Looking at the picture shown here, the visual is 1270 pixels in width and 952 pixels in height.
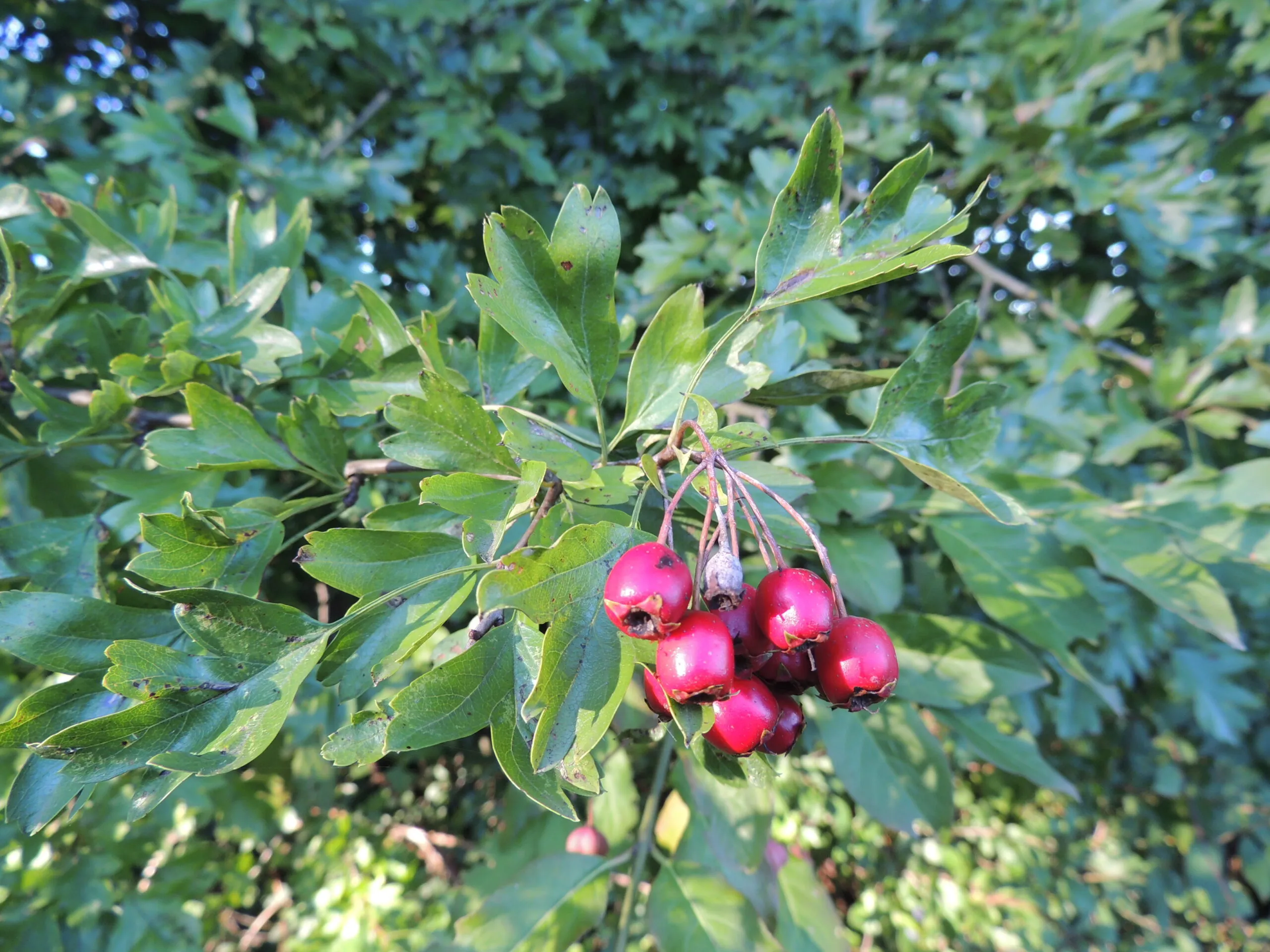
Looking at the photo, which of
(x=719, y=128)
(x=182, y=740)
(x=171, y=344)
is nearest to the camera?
(x=182, y=740)

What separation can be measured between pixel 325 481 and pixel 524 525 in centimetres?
26

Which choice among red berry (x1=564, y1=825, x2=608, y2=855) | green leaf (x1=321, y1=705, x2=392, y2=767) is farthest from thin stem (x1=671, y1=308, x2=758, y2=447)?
red berry (x1=564, y1=825, x2=608, y2=855)

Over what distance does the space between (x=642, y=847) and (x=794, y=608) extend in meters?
0.78

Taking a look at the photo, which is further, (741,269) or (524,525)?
(741,269)

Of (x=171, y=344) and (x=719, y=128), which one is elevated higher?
(x=719, y=128)

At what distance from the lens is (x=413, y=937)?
193 centimetres

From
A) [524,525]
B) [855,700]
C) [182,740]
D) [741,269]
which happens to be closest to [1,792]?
[182,740]

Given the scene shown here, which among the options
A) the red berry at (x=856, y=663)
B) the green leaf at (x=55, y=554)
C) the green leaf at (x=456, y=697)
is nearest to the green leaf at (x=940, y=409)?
the red berry at (x=856, y=663)

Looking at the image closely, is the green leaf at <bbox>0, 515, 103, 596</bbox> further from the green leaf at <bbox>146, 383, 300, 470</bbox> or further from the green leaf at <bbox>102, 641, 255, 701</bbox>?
the green leaf at <bbox>102, 641, 255, 701</bbox>

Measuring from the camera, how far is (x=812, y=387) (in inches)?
27.0

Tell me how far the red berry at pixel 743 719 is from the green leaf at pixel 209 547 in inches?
19.0

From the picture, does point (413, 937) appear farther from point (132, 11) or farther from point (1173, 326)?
point (132, 11)

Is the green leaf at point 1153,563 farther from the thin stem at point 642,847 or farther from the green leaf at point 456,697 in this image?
the green leaf at point 456,697

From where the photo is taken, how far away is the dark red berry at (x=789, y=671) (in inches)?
23.2
